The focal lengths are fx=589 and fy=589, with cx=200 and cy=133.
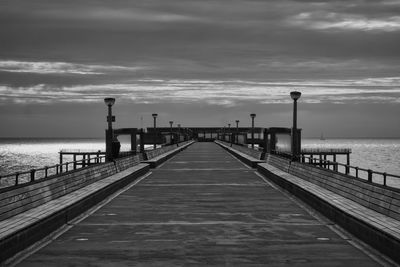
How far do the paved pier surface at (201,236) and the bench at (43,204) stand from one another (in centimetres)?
37

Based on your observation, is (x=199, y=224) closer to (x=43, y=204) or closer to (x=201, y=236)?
(x=201, y=236)

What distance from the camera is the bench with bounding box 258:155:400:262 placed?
10.2 m

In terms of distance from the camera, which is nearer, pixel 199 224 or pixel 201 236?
pixel 201 236

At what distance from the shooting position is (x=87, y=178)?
63.9 ft

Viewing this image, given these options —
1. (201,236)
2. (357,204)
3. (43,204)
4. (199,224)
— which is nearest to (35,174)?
(43,204)

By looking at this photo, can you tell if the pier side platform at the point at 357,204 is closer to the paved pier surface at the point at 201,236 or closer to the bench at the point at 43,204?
the paved pier surface at the point at 201,236

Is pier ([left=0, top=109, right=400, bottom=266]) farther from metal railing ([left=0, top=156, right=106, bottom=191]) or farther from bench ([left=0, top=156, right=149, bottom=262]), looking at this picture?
metal railing ([left=0, top=156, right=106, bottom=191])

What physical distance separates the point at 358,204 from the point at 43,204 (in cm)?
733

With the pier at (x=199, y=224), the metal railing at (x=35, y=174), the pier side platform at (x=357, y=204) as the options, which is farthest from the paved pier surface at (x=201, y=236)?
the metal railing at (x=35, y=174)

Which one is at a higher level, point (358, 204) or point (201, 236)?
point (358, 204)

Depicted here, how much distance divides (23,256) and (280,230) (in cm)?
527

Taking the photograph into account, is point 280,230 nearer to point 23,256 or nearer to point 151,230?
point 151,230

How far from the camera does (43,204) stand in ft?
45.0

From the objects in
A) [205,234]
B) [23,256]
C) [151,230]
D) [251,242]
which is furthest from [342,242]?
[23,256]
